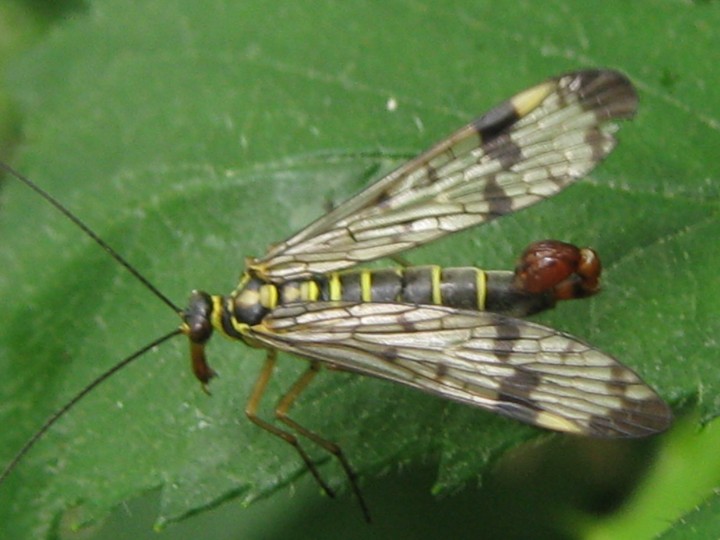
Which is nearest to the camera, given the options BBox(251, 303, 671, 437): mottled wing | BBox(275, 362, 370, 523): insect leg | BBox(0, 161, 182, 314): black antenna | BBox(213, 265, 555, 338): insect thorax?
BBox(251, 303, 671, 437): mottled wing

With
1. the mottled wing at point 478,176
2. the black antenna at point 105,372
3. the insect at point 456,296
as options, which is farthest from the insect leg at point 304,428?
the black antenna at point 105,372

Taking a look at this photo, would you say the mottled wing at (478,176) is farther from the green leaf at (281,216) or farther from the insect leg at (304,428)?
the insect leg at (304,428)

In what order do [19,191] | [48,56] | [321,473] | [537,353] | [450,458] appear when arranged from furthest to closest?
[48,56]
[19,191]
[321,473]
[450,458]
[537,353]

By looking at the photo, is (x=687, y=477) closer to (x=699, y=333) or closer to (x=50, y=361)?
(x=699, y=333)

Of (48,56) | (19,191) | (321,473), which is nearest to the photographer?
(321,473)

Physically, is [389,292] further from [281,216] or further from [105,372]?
[105,372]

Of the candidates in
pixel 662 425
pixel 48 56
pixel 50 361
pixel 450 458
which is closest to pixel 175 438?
pixel 50 361

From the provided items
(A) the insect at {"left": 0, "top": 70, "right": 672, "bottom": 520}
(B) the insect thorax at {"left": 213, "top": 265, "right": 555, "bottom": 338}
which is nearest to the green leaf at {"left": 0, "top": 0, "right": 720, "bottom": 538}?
(A) the insect at {"left": 0, "top": 70, "right": 672, "bottom": 520}

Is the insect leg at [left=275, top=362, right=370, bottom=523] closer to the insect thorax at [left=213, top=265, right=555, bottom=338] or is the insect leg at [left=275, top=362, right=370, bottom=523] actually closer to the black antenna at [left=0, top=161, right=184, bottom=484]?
the insect thorax at [left=213, top=265, right=555, bottom=338]
